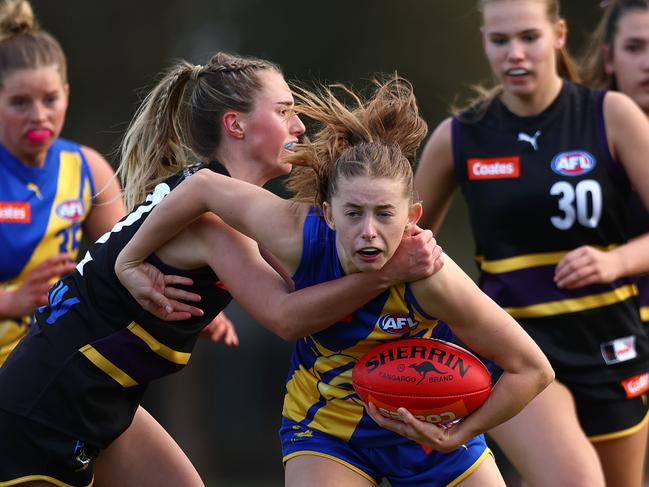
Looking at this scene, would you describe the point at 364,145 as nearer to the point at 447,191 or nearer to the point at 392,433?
the point at 392,433

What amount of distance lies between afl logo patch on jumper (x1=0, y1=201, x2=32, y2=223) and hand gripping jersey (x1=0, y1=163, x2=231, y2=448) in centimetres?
138

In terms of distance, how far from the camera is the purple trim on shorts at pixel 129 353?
3941mm

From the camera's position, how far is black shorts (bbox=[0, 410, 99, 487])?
3910 millimetres

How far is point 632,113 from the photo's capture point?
483 cm

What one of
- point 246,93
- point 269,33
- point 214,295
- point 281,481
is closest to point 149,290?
point 214,295

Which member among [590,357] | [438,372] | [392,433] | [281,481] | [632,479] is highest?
[438,372]

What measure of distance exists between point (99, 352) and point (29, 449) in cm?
38

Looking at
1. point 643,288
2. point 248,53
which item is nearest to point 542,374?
point 643,288

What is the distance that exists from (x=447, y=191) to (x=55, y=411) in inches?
79.4

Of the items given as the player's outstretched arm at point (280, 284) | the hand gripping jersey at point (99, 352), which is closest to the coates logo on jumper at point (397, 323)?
the player's outstretched arm at point (280, 284)

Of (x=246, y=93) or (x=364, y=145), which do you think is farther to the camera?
(x=246, y=93)

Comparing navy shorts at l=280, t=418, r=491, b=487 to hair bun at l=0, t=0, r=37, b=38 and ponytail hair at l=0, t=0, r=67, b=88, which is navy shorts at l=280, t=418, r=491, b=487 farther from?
hair bun at l=0, t=0, r=37, b=38

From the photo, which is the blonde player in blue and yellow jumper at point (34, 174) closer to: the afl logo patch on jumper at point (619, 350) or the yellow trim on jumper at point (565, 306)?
the yellow trim on jumper at point (565, 306)

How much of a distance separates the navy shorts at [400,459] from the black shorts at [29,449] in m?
0.73
